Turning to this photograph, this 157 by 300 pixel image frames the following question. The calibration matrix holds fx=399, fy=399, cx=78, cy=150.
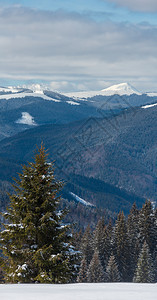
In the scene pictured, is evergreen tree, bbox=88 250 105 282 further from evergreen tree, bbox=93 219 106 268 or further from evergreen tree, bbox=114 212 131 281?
evergreen tree, bbox=93 219 106 268

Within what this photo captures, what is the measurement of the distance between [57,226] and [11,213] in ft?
9.54

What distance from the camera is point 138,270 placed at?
194ft

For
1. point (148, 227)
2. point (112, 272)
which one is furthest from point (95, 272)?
point (148, 227)

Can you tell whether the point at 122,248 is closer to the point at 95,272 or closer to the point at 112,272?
the point at 112,272

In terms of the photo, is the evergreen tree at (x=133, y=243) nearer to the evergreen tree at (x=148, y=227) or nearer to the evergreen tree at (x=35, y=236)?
the evergreen tree at (x=148, y=227)
